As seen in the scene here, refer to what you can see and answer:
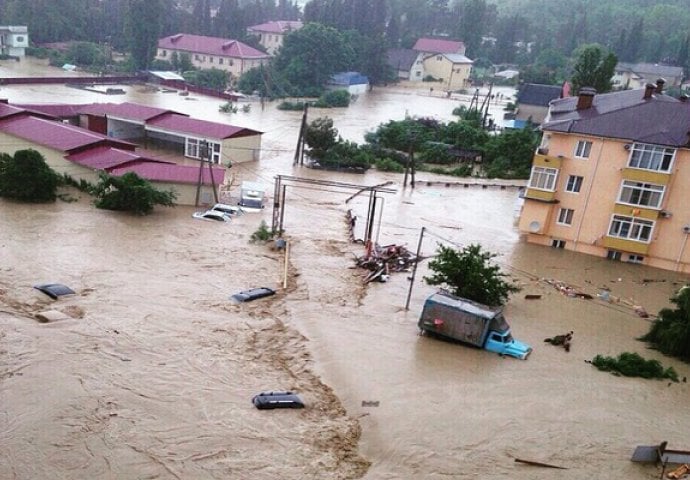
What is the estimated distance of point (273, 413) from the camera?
15500mm

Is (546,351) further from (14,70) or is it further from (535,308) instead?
(14,70)

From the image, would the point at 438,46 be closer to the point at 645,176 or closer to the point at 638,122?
the point at 638,122

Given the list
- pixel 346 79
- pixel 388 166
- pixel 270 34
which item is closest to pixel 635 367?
pixel 388 166

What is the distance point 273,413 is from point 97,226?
1598cm

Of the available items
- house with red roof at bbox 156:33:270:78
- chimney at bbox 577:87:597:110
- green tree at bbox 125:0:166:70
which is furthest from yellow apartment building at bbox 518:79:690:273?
green tree at bbox 125:0:166:70

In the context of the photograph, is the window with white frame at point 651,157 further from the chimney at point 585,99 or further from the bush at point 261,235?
the bush at point 261,235

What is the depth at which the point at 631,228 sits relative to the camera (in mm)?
28375

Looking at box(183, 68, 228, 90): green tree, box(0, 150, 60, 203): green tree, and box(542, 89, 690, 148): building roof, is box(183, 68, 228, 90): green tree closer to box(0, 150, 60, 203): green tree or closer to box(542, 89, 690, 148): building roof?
box(0, 150, 60, 203): green tree

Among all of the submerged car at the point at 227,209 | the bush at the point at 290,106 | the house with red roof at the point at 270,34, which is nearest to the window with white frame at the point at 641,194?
the submerged car at the point at 227,209

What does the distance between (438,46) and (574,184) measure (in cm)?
7803

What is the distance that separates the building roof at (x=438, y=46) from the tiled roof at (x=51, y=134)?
73473 mm

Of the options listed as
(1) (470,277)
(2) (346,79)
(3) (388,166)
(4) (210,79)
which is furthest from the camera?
(2) (346,79)

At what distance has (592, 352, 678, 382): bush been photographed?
18.8 metres

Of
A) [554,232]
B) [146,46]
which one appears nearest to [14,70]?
[146,46]
